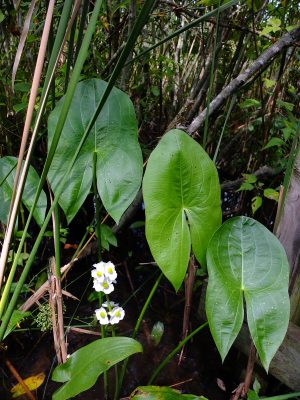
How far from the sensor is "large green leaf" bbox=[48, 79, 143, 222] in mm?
707

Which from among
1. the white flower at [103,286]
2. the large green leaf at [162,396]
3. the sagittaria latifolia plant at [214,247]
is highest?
the sagittaria latifolia plant at [214,247]

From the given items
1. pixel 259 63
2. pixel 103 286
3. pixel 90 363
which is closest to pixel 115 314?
pixel 103 286

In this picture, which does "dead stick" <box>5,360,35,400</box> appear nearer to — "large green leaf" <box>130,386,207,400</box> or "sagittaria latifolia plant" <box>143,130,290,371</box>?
"large green leaf" <box>130,386,207,400</box>

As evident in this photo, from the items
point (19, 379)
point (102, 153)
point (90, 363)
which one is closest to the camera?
point (90, 363)

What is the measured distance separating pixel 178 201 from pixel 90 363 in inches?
13.5

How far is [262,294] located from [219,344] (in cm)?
13

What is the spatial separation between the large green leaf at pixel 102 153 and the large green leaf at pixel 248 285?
0.70 feet

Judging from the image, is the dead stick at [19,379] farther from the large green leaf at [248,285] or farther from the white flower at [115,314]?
the large green leaf at [248,285]

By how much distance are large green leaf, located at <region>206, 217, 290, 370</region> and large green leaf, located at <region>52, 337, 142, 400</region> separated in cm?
17

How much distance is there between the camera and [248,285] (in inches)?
27.5

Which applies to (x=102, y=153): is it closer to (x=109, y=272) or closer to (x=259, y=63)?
(x=109, y=272)

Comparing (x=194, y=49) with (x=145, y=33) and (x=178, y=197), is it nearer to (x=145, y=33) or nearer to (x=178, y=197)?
(x=145, y=33)

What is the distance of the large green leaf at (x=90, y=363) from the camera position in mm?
601

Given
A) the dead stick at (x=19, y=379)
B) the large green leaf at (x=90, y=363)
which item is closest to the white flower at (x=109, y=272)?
the large green leaf at (x=90, y=363)
